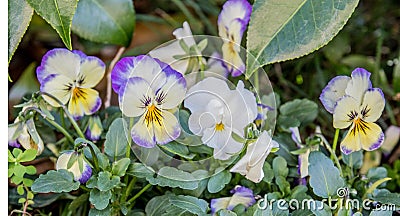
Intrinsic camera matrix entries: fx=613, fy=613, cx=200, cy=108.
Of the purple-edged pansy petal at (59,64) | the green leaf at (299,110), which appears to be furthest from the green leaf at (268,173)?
the purple-edged pansy petal at (59,64)

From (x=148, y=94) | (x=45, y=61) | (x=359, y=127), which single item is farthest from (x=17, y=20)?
(x=359, y=127)

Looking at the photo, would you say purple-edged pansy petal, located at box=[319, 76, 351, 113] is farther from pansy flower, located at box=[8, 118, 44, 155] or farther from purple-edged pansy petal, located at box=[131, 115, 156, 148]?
pansy flower, located at box=[8, 118, 44, 155]

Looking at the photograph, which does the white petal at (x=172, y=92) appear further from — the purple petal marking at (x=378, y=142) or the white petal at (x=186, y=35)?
the purple petal marking at (x=378, y=142)

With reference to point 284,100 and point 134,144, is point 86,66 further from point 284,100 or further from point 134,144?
point 284,100

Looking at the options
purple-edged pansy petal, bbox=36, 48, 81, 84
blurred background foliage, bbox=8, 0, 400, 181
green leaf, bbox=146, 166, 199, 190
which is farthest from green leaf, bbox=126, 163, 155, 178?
blurred background foliage, bbox=8, 0, 400, 181

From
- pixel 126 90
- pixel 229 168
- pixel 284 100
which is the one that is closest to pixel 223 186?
pixel 229 168
